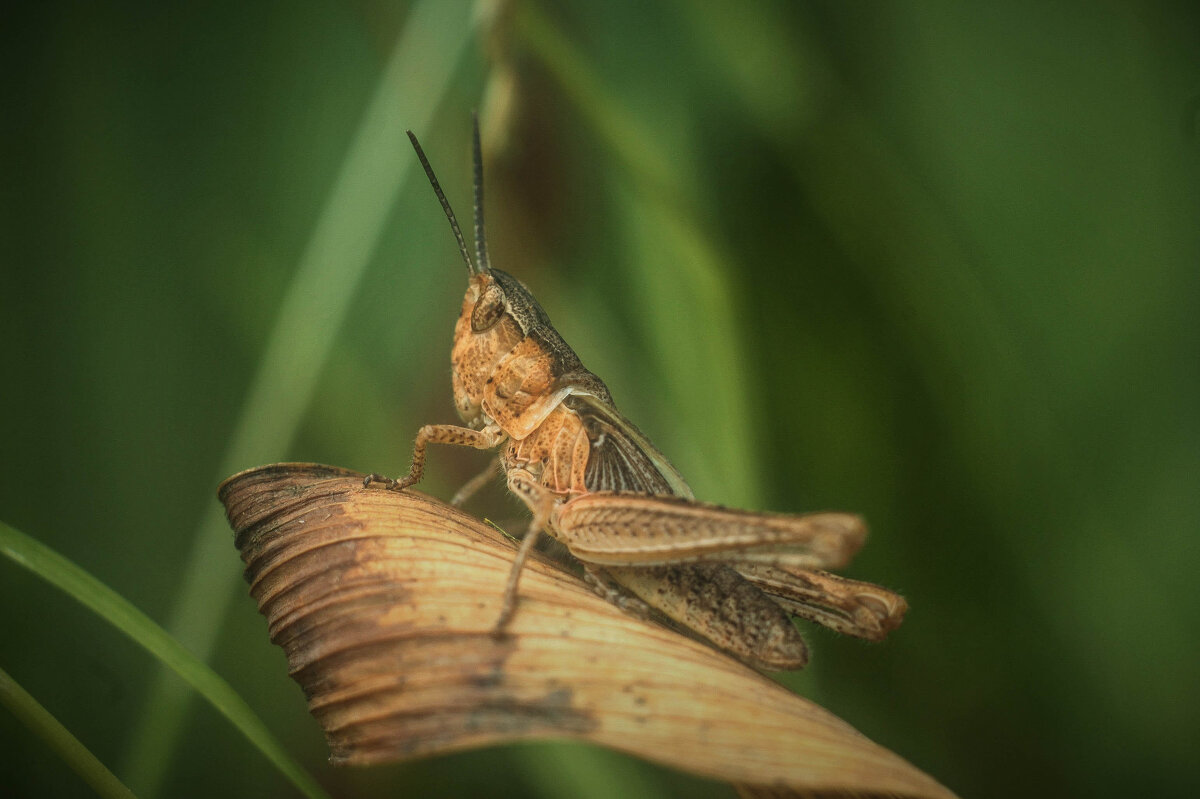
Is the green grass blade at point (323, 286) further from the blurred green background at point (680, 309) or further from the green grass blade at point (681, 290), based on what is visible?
the green grass blade at point (681, 290)

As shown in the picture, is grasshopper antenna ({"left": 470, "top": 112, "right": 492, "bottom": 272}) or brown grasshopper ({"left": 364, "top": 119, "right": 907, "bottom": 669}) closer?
brown grasshopper ({"left": 364, "top": 119, "right": 907, "bottom": 669})

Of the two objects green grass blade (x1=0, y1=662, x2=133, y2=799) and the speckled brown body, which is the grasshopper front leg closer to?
the speckled brown body

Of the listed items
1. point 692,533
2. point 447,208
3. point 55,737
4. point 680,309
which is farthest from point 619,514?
point 55,737

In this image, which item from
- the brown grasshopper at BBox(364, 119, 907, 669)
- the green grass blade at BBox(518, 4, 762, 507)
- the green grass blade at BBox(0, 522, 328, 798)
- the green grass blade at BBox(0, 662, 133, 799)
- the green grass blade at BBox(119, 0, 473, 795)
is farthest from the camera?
the green grass blade at BBox(518, 4, 762, 507)

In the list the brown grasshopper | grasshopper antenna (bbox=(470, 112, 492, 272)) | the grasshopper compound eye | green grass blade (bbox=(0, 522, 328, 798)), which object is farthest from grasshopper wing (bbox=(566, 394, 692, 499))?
green grass blade (bbox=(0, 522, 328, 798))

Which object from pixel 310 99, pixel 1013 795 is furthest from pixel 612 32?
pixel 1013 795

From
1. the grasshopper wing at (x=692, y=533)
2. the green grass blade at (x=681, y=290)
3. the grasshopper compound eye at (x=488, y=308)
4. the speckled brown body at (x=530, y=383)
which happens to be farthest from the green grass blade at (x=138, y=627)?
the green grass blade at (x=681, y=290)

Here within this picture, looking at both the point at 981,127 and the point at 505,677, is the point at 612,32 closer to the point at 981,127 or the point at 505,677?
the point at 981,127
